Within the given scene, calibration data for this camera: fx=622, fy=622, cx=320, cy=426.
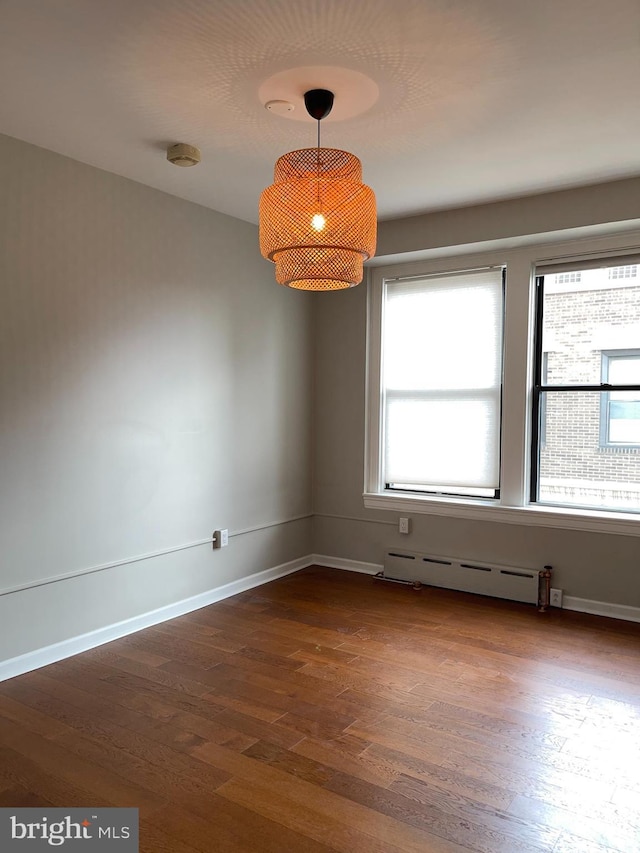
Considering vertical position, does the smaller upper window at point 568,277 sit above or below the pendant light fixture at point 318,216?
above

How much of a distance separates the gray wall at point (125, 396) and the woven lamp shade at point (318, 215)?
4.35ft

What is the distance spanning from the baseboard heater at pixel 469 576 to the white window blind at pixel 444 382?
52cm

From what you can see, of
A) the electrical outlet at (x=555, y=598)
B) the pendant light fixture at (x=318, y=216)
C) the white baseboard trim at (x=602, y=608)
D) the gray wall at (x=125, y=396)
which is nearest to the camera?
the pendant light fixture at (x=318, y=216)

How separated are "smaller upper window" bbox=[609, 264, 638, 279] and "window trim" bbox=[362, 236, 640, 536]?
2.0 inches

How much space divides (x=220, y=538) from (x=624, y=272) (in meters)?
3.08

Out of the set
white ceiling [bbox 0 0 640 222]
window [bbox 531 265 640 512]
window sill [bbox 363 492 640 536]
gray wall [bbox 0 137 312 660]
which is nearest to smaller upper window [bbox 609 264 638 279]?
window [bbox 531 265 640 512]

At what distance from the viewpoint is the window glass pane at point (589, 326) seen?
384 cm

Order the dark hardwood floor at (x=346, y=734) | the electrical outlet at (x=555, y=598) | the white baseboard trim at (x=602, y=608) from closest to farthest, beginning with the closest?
the dark hardwood floor at (x=346, y=734) → the white baseboard trim at (x=602, y=608) → the electrical outlet at (x=555, y=598)

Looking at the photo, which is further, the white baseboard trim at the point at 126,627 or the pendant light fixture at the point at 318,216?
the white baseboard trim at the point at 126,627

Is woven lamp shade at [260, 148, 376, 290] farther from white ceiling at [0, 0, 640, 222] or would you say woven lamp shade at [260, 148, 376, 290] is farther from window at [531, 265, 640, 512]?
window at [531, 265, 640, 512]

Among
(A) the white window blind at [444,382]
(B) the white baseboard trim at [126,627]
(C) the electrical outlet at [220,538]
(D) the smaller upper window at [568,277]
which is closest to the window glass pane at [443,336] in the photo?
(A) the white window blind at [444,382]

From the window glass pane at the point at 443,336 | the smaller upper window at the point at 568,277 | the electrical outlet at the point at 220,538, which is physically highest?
the smaller upper window at the point at 568,277

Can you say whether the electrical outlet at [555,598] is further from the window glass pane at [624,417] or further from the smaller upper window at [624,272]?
the smaller upper window at [624,272]

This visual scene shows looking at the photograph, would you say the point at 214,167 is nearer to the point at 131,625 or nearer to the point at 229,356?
the point at 229,356
